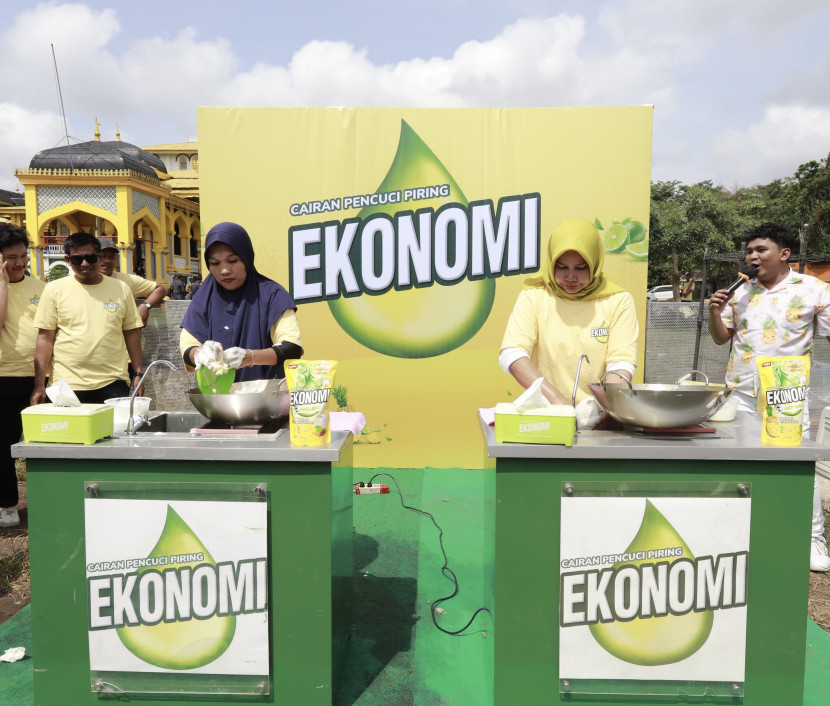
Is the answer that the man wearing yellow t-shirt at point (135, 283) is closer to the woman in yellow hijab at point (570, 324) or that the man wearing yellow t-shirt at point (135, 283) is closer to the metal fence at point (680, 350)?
the woman in yellow hijab at point (570, 324)

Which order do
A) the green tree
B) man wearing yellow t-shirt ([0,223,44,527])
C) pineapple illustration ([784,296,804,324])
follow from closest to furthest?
1. pineapple illustration ([784,296,804,324])
2. man wearing yellow t-shirt ([0,223,44,527])
3. the green tree

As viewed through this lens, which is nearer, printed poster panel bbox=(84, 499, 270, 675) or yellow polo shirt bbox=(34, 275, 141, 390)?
printed poster panel bbox=(84, 499, 270, 675)

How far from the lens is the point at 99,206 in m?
20.6

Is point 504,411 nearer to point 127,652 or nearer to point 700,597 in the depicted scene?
point 700,597

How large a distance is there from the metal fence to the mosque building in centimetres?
1887

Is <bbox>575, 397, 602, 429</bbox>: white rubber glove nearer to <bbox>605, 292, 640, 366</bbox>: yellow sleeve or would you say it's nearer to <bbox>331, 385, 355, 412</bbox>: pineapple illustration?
<bbox>605, 292, 640, 366</bbox>: yellow sleeve

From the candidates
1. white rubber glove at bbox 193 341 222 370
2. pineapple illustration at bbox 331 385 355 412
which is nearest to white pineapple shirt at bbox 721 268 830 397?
white rubber glove at bbox 193 341 222 370

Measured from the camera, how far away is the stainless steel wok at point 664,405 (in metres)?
1.79

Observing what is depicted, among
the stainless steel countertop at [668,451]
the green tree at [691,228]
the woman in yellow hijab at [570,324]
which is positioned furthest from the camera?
the green tree at [691,228]

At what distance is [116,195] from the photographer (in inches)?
806

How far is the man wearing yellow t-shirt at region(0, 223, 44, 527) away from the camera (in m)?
3.37

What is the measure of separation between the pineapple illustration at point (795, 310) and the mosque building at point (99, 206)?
2016 centimetres

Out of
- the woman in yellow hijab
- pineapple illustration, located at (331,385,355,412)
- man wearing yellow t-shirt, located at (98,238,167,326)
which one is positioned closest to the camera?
the woman in yellow hijab

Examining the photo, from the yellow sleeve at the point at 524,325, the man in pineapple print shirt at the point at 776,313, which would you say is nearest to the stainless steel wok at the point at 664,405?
the yellow sleeve at the point at 524,325
